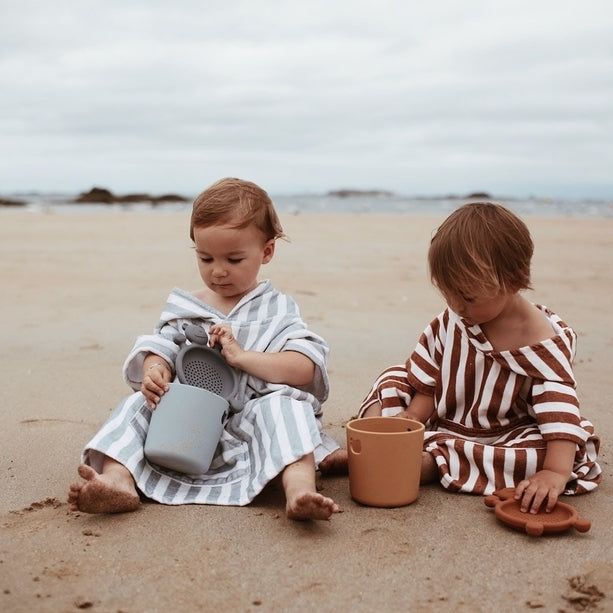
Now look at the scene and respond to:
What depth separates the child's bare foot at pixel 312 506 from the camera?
1.97m

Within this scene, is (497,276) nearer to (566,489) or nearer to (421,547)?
(566,489)

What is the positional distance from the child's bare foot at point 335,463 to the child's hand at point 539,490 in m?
0.56

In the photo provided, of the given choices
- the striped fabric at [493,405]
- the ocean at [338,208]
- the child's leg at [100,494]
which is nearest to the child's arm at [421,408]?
the striped fabric at [493,405]

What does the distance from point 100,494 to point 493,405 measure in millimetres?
1209

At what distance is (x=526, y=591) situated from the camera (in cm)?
169

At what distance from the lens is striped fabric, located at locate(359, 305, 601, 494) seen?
2334 mm

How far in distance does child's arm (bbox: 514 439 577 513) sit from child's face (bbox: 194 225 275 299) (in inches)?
42.5

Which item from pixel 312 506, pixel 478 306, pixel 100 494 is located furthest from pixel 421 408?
pixel 100 494

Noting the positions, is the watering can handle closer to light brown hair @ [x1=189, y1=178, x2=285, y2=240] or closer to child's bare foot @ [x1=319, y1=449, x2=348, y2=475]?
light brown hair @ [x1=189, y1=178, x2=285, y2=240]

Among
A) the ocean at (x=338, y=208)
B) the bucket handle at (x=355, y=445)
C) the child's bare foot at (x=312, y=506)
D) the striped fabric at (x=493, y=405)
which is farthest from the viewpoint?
the ocean at (x=338, y=208)

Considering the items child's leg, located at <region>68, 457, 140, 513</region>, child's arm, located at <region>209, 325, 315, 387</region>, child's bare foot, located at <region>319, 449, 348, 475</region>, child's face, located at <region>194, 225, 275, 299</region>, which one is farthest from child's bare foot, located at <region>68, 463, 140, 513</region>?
child's face, located at <region>194, 225, 275, 299</region>

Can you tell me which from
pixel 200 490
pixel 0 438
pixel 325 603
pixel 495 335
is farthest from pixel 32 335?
pixel 325 603

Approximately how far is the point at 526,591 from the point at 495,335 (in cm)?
95

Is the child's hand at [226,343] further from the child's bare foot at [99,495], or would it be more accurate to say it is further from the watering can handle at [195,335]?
the child's bare foot at [99,495]
